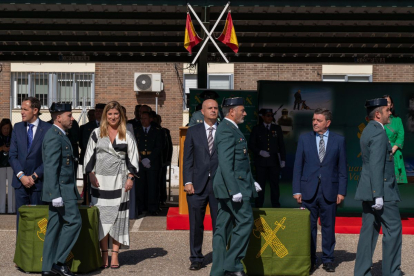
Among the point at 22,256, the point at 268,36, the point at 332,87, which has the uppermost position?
the point at 268,36

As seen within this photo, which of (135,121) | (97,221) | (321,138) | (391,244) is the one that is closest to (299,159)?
(321,138)

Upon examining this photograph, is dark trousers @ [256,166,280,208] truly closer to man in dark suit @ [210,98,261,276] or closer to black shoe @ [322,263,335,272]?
black shoe @ [322,263,335,272]

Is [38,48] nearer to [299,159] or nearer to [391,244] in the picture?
[299,159]

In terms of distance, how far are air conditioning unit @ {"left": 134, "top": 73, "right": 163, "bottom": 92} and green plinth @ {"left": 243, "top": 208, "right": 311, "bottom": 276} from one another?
1655 cm

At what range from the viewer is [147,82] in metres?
24.5

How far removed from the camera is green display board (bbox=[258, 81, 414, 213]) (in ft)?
41.0

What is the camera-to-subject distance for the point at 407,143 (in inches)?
496

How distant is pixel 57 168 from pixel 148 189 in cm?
574

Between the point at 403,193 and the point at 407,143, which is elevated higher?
the point at 407,143

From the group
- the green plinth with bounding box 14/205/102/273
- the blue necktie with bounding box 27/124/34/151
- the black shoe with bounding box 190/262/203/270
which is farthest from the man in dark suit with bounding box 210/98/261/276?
the blue necktie with bounding box 27/124/34/151

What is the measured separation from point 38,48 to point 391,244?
Result: 29.3ft

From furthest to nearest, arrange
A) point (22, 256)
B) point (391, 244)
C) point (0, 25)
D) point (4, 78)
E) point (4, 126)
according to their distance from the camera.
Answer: point (4, 78)
point (4, 126)
point (0, 25)
point (22, 256)
point (391, 244)

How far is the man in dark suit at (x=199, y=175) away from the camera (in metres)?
8.57

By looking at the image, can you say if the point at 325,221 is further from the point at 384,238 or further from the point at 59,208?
the point at 59,208
